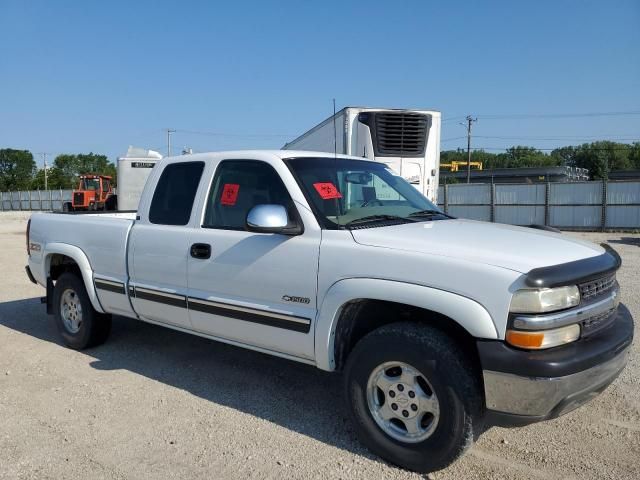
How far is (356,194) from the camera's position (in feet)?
12.8

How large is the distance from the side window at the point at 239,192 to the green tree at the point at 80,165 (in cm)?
10513

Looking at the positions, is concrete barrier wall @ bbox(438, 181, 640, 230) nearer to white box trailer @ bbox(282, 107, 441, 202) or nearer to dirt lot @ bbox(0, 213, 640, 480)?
white box trailer @ bbox(282, 107, 441, 202)

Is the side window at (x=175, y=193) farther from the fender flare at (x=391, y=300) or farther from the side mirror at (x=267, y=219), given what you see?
the fender flare at (x=391, y=300)

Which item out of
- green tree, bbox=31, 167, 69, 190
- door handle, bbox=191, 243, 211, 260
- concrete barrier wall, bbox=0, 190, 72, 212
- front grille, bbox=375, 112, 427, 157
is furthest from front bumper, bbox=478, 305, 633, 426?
green tree, bbox=31, 167, 69, 190

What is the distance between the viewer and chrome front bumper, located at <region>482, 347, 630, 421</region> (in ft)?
8.68

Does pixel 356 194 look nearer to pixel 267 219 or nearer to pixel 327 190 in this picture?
pixel 327 190

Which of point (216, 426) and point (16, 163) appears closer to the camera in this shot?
point (216, 426)

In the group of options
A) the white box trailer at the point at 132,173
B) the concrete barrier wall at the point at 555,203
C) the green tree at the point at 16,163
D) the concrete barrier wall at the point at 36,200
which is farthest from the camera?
the green tree at the point at 16,163

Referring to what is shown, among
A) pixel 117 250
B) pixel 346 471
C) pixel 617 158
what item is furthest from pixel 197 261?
pixel 617 158

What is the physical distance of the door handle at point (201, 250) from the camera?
13.0ft

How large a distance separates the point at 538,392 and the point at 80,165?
119 metres

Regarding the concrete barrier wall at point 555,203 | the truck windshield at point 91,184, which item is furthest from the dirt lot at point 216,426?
the truck windshield at point 91,184

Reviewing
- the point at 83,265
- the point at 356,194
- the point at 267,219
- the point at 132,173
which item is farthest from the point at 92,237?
the point at 132,173

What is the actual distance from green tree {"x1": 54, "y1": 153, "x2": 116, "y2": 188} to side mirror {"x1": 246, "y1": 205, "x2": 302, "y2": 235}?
348ft
